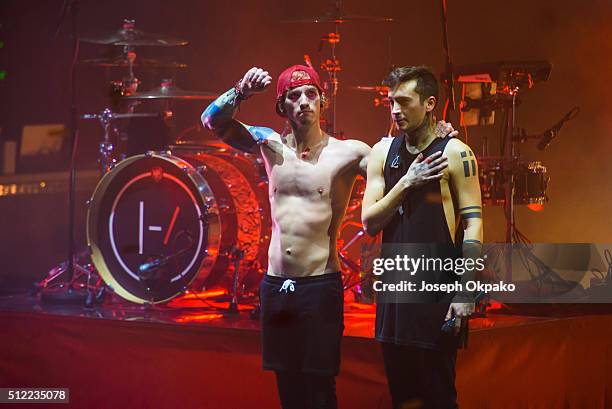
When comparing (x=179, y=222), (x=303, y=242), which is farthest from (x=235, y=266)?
(x=303, y=242)

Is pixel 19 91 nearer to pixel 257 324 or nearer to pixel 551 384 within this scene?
pixel 257 324

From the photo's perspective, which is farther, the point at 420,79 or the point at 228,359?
the point at 228,359

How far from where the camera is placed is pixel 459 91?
862 cm

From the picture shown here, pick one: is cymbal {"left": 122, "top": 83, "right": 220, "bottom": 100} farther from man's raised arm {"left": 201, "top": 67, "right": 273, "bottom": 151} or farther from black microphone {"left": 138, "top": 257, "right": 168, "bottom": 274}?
man's raised arm {"left": 201, "top": 67, "right": 273, "bottom": 151}

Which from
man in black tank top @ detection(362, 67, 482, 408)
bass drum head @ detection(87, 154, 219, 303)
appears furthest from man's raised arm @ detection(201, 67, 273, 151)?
bass drum head @ detection(87, 154, 219, 303)

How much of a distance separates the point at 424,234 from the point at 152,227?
4451 mm

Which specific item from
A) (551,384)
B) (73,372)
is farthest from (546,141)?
(73,372)

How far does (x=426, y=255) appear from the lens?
4043 millimetres

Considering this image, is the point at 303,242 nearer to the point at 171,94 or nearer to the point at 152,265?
the point at 152,265

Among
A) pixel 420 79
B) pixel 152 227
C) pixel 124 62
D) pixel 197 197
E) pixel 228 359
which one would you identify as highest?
pixel 124 62

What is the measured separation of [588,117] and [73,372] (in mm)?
5287

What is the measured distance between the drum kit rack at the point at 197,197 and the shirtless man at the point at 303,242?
8.47 ft

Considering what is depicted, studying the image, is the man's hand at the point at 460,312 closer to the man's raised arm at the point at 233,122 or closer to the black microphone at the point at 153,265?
the man's raised arm at the point at 233,122

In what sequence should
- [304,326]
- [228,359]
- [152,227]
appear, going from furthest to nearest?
[152,227] < [228,359] < [304,326]
